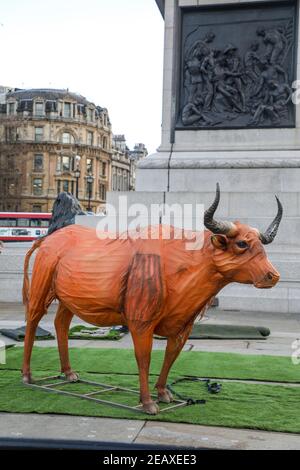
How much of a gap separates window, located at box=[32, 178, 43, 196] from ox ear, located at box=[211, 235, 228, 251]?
98.0 metres

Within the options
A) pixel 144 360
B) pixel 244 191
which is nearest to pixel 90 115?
pixel 244 191

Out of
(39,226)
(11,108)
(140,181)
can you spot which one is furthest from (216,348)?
(11,108)

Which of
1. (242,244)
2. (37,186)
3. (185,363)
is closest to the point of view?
(242,244)

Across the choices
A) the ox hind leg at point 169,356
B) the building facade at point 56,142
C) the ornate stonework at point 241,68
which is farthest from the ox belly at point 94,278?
the building facade at point 56,142

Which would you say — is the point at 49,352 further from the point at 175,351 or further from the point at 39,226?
the point at 39,226

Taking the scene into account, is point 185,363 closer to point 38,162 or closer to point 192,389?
point 192,389

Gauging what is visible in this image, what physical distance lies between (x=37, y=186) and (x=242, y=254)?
99501mm

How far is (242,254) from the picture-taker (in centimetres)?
612

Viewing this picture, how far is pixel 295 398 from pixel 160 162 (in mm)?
11541

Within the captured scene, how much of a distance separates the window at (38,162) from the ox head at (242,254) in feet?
333

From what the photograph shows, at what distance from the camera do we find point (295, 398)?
274 inches

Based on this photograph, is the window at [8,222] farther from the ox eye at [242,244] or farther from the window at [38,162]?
the ox eye at [242,244]

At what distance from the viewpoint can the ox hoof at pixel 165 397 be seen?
6.71m

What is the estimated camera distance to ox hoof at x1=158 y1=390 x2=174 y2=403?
671 cm
